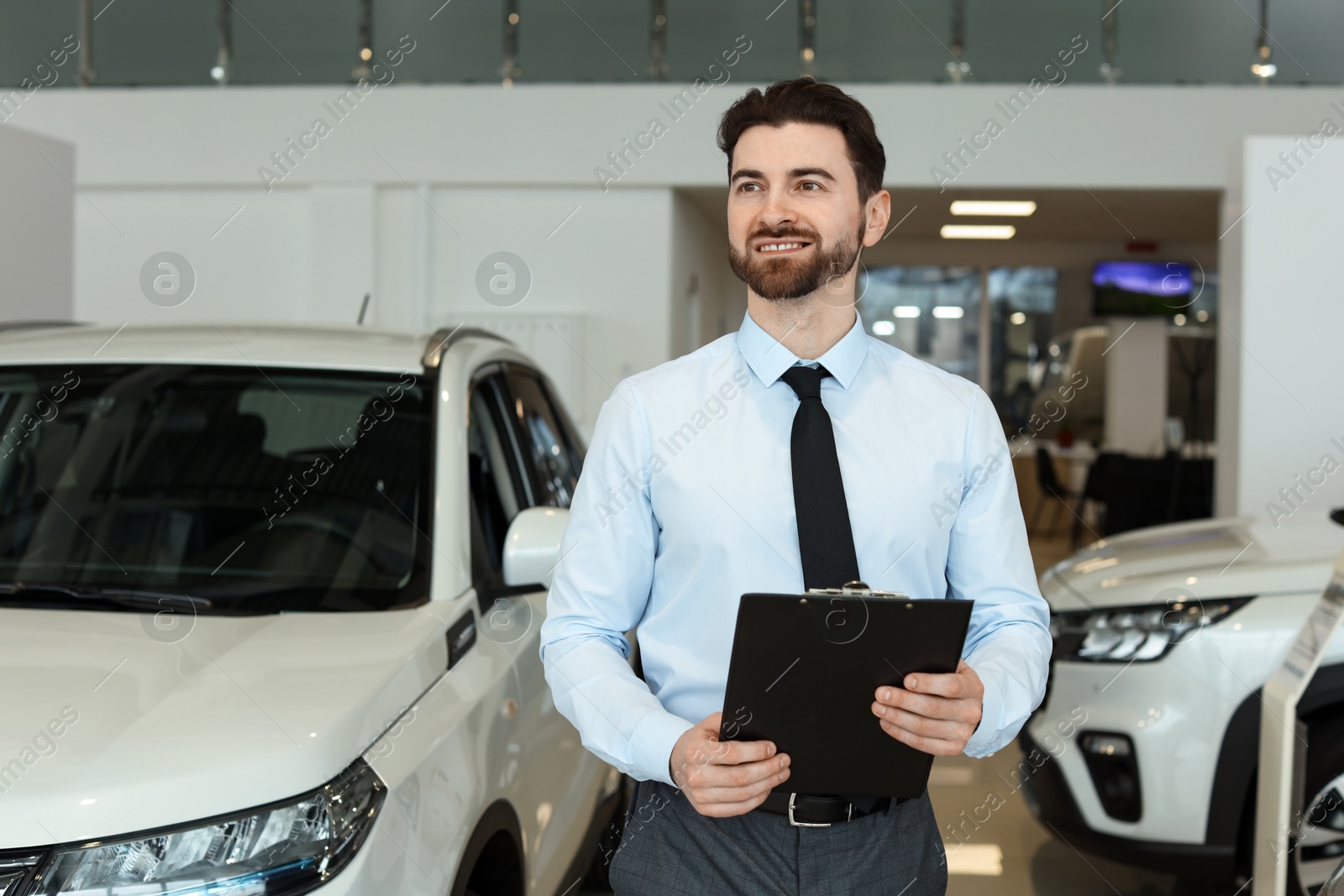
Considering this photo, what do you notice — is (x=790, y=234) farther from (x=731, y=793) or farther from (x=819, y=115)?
(x=731, y=793)

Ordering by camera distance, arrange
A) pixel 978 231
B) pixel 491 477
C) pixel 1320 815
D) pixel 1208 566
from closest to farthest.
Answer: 1. pixel 491 477
2. pixel 1320 815
3. pixel 1208 566
4. pixel 978 231

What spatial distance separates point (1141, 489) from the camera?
905 cm

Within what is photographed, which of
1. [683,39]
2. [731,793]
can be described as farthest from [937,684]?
[683,39]

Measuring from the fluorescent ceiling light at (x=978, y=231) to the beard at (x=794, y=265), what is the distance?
10813 mm

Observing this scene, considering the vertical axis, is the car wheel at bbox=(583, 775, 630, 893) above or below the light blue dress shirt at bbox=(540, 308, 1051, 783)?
below

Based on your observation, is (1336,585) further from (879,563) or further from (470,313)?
(470,313)

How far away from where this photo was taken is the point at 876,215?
4.89 feet

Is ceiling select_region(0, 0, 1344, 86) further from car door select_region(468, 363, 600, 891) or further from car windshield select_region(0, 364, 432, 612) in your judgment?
car windshield select_region(0, 364, 432, 612)

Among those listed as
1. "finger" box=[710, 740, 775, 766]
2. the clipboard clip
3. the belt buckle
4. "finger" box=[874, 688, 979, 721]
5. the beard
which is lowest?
the belt buckle

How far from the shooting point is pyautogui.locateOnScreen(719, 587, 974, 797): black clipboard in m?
1.13

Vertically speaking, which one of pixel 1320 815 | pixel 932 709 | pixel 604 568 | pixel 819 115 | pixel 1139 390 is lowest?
pixel 1320 815

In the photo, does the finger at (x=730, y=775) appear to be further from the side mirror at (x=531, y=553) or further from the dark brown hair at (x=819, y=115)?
the side mirror at (x=531, y=553)

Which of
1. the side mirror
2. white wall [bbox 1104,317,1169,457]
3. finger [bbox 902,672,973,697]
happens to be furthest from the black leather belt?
white wall [bbox 1104,317,1169,457]

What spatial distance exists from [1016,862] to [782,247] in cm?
279
